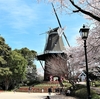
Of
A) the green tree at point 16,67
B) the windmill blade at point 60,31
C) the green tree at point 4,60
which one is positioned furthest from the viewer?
the windmill blade at point 60,31

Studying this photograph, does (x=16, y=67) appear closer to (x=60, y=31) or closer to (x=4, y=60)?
Answer: (x=4, y=60)

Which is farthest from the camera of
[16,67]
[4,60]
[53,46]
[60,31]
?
[53,46]

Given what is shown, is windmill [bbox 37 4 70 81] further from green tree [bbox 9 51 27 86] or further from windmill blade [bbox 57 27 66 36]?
green tree [bbox 9 51 27 86]

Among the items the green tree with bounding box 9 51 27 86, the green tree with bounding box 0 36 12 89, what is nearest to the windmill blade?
the green tree with bounding box 9 51 27 86

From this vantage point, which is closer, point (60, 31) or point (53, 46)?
point (60, 31)

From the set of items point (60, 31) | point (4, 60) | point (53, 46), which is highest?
point (60, 31)

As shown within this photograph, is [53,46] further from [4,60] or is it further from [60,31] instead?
[4,60]

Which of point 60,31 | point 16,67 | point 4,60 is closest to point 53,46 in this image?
point 60,31

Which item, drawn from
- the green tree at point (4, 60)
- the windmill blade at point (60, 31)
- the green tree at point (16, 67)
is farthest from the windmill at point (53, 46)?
the green tree at point (4, 60)

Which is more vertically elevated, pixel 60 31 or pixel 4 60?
pixel 60 31

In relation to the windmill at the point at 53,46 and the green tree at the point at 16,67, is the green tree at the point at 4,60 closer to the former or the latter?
the green tree at the point at 16,67

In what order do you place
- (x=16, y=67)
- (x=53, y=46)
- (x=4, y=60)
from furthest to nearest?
(x=53, y=46), (x=16, y=67), (x=4, y=60)

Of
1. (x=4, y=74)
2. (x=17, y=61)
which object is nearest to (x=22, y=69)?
(x=17, y=61)

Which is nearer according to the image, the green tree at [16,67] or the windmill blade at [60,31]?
the green tree at [16,67]
